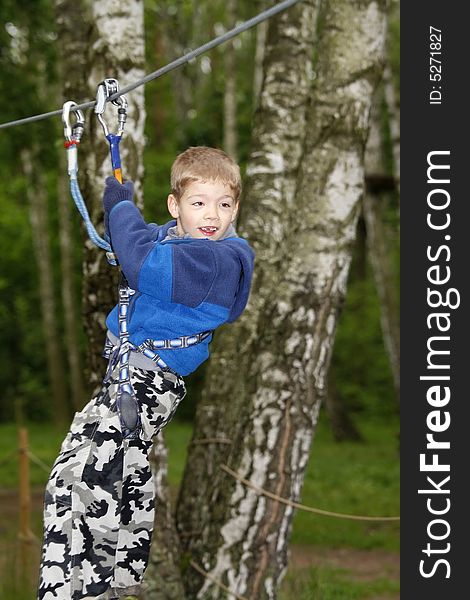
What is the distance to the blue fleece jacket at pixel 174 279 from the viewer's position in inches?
121

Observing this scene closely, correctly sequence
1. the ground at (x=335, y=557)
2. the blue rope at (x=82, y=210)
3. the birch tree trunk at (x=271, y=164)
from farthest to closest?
the ground at (x=335, y=557) → the birch tree trunk at (x=271, y=164) → the blue rope at (x=82, y=210)

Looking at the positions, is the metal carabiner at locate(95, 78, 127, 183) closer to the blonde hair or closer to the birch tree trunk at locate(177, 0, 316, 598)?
the blonde hair

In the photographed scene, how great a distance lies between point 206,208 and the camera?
314 cm

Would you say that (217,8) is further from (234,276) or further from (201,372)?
(234,276)

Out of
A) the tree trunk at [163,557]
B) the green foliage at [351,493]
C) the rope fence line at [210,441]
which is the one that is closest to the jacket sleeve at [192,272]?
the tree trunk at [163,557]

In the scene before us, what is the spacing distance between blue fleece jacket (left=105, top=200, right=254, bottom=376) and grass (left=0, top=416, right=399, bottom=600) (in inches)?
130

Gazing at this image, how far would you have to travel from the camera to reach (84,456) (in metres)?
3.20

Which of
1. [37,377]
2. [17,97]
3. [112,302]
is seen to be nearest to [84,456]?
[112,302]

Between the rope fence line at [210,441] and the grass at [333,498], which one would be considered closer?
the rope fence line at [210,441]

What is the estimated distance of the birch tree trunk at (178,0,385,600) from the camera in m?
5.30

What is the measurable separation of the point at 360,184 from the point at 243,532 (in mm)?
1965

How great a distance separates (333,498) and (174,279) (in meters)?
9.65

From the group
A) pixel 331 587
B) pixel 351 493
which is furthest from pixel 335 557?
pixel 351 493

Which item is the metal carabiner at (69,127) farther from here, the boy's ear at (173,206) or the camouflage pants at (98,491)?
the camouflage pants at (98,491)
